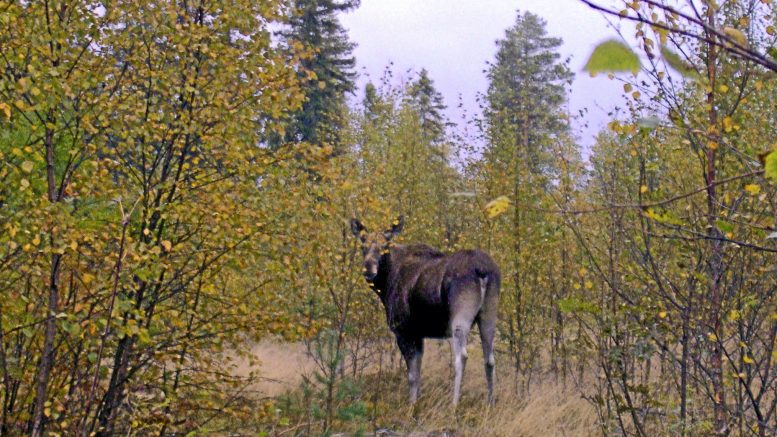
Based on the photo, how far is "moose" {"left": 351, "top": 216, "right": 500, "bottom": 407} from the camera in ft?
35.8

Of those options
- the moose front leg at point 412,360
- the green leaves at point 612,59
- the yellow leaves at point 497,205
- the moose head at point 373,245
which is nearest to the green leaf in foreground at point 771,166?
the green leaves at point 612,59

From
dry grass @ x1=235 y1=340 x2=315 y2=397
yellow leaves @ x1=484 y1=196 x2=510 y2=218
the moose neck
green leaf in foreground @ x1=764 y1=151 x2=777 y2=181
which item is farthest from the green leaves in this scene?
the moose neck

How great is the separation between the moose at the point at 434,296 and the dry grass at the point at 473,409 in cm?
33

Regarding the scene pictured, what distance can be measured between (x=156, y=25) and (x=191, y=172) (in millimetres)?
1199

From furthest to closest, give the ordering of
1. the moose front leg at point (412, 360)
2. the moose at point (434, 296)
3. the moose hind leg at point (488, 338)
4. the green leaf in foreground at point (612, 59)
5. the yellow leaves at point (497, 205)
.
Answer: the moose front leg at point (412, 360)
the moose hind leg at point (488, 338)
the moose at point (434, 296)
the yellow leaves at point (497, 205)
the green leaf in foreground at point (612, 59)

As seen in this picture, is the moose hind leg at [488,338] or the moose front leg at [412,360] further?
the moose front leg at [412,360]

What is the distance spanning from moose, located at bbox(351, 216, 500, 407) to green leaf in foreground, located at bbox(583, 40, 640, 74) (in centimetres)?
927

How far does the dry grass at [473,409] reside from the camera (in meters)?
9.56

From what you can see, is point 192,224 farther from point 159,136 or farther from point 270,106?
point 270,106

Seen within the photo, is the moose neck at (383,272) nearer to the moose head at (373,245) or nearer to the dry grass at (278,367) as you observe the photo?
the moose head at (373,245)

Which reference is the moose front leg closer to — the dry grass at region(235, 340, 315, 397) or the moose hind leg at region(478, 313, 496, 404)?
the moose hind leg at region(478, 313, 496, 404)

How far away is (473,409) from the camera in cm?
1056

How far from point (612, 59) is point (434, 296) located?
33.6 feet

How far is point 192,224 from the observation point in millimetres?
6492
